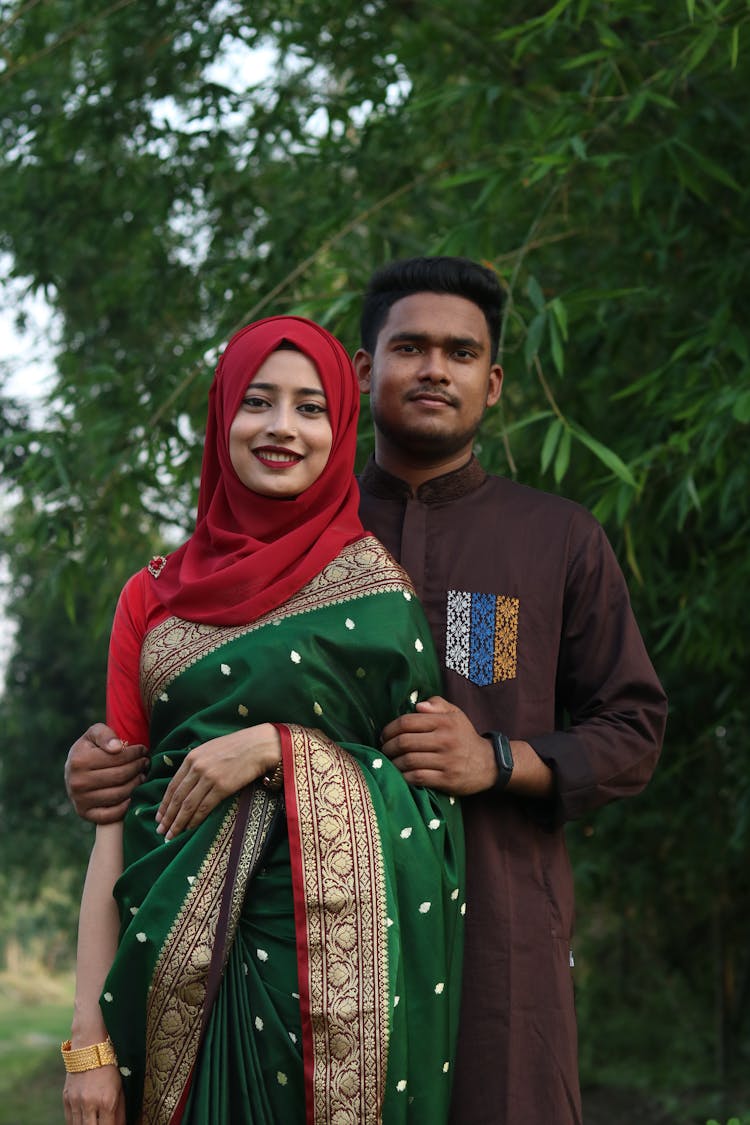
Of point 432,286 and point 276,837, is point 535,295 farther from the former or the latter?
point 276,837

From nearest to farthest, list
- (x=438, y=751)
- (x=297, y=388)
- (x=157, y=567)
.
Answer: (x=438, y=751) < (x=297, y=388) < (x=157, y=567)

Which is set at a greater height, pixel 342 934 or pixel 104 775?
pixel 104 775

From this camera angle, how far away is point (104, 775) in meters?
1.91

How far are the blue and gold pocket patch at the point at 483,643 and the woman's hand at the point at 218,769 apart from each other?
362 millimetres

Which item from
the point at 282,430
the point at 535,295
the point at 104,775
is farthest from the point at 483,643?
the point at 535,295

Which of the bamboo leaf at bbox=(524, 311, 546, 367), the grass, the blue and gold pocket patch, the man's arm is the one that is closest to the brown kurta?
the blue and gold pocket patch

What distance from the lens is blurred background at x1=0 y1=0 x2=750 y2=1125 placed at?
3.25 m

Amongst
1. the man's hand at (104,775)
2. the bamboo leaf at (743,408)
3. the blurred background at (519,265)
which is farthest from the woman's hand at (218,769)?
the bamboo leaf at (743,408)

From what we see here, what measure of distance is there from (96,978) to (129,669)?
424 mm

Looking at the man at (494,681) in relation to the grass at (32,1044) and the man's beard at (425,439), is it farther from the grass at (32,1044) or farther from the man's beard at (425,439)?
the grass at (32,1044)

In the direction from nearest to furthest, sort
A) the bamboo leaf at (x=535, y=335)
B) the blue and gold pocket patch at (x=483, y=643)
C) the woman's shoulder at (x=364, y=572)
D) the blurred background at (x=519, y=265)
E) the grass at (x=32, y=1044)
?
the woman's shoulder at (x=364, y=572)
the blue and gold pocket patch at (x=483, y=643)
the bamboo leaf at (x=535, y=335)
the blurred background at (x=519, y=265)
the grass at (x=32, y=1044)

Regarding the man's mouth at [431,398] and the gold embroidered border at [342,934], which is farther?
the man's mouth at [431,398]

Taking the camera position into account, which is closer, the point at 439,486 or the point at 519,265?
the point at 439,486

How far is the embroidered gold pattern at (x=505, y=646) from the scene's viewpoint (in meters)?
2.04
